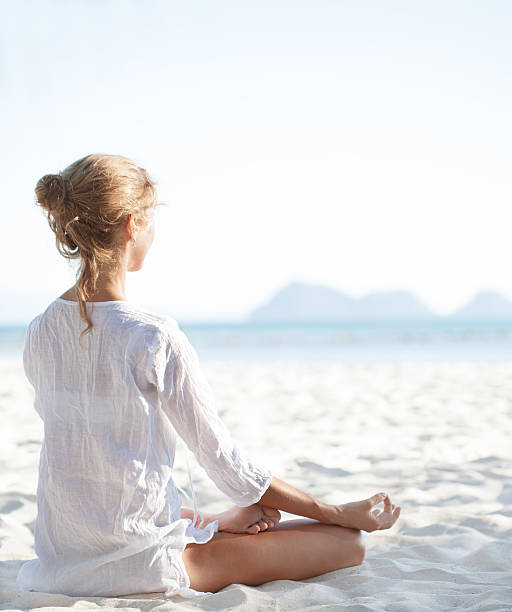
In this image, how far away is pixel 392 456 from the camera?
3887mm

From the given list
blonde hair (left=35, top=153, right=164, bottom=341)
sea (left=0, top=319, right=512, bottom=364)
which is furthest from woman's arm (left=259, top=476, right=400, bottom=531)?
sea (left=0, top=319, right=512, bottom=364)

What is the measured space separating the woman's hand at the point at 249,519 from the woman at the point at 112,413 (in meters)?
0.09

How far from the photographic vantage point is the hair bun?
5.56 ft

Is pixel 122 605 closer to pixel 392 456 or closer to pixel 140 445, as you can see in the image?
pixel 140 445

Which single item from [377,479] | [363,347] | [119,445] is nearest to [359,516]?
[119,445]

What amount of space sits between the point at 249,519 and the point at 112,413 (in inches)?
22.3

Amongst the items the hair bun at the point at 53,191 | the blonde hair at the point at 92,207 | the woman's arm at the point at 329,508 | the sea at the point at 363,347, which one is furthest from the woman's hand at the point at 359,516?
the sea at the point at 363,347

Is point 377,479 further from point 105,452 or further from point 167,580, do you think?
point 105,452

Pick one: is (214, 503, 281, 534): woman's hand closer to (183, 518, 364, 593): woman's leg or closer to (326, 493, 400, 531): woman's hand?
(183, 518, 364, 593): woman's leg

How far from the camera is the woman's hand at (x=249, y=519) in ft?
6.38

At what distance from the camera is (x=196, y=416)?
1.71m

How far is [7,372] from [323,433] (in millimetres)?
6155

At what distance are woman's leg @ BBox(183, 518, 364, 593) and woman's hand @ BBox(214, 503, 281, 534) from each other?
0.02 meters

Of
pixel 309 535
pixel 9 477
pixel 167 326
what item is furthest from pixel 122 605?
pixel 9 477
